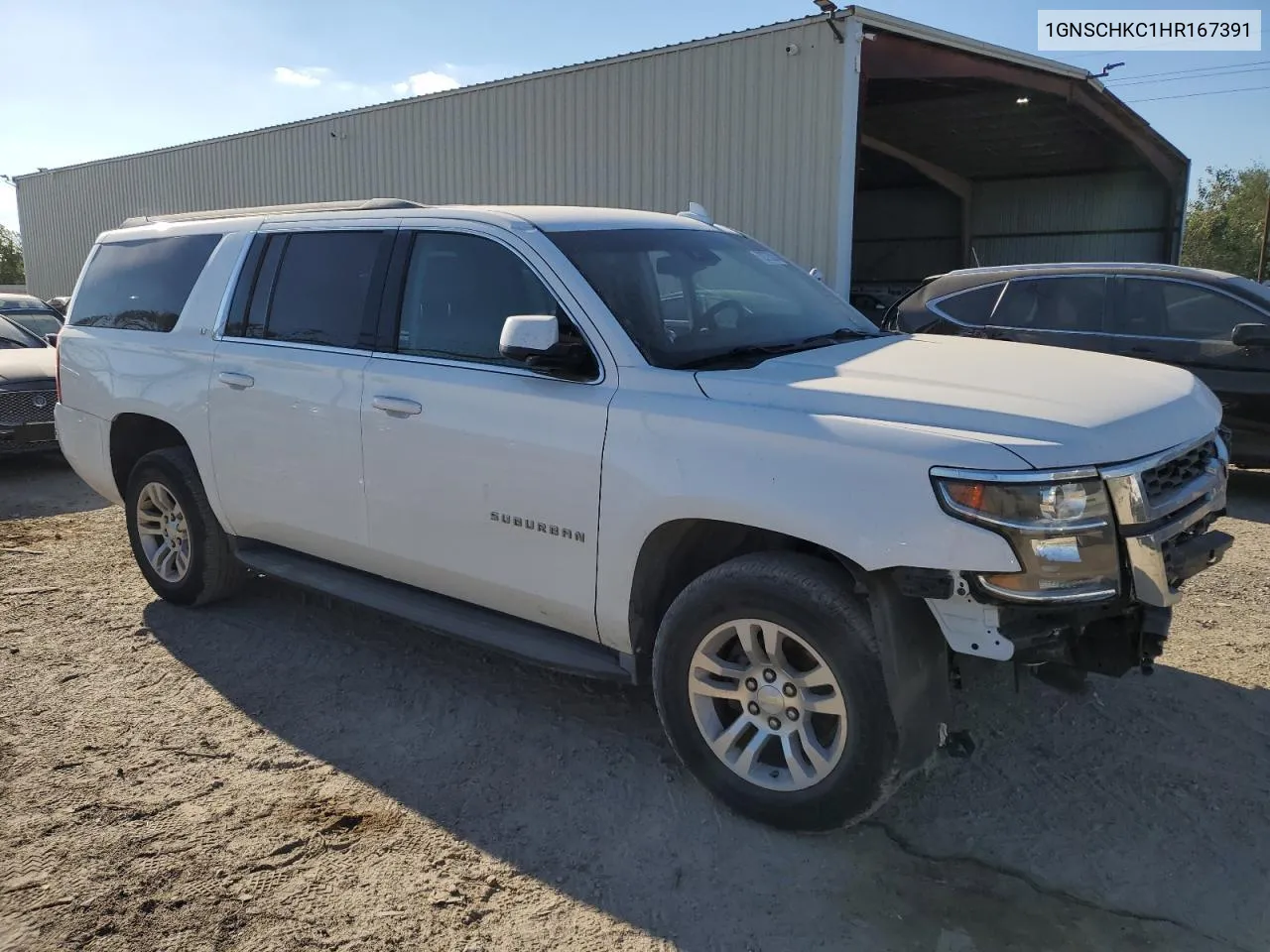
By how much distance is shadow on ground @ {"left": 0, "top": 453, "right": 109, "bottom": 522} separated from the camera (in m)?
7.64

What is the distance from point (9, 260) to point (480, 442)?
265 ft

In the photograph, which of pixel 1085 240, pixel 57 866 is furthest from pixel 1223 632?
pixel 1085 240

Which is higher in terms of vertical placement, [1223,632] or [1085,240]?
[1085,240]

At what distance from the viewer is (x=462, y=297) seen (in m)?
3.87

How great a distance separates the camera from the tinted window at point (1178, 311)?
735 centimetres

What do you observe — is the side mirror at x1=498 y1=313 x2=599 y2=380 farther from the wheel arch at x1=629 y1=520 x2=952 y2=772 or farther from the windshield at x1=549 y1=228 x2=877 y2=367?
the wheel arch at x1=629 y1=520 x2=952 y2=772

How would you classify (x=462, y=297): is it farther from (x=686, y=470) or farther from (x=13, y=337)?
(x=13, y=337)

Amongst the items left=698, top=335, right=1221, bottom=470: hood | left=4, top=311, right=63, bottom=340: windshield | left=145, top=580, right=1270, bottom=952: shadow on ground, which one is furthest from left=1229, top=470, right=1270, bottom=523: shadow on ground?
left=4, top=311, right=63, bottom=340: windshield

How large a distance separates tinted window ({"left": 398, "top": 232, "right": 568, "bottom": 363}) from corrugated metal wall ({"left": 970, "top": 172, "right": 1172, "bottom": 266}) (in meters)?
20.7

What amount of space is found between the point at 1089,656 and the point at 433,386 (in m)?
2.42

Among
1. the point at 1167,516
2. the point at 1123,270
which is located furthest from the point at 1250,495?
the point at 1167,516

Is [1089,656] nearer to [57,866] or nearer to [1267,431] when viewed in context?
[57,866]

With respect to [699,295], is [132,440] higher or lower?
lower

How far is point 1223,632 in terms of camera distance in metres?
4.63
